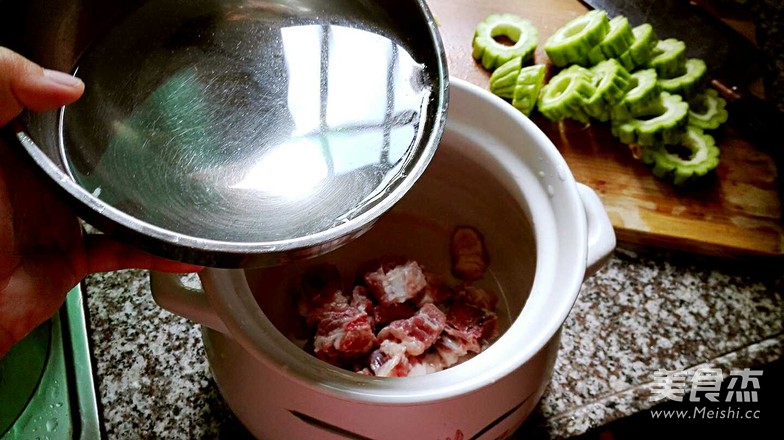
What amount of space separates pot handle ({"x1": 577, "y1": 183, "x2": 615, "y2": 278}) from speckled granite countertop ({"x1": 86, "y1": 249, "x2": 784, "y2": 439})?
24cm

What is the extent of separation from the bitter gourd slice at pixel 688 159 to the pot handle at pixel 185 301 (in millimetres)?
776

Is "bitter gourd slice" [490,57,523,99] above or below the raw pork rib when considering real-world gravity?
above

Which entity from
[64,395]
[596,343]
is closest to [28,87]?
[64,395]

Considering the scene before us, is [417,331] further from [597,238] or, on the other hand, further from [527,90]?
[527,90]

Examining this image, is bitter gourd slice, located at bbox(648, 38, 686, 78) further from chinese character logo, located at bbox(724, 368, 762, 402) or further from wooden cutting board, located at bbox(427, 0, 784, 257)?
chinese character logo, located at bbox(724, 368, 762, 402)

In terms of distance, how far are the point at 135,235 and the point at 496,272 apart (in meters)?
0.58

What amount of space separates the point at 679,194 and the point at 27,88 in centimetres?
96

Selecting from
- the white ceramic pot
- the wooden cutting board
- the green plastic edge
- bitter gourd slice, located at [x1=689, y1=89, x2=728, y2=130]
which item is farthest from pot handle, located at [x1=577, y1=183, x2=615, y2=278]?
Answer: the green plastic edge

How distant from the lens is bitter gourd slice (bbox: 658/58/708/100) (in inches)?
46.9

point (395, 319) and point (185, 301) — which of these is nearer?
point (185, 301)

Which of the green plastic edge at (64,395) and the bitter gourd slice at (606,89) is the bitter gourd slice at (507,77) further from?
the green plastic edge at (64,395)

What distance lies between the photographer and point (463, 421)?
0.71 metres

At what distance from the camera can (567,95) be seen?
114cm

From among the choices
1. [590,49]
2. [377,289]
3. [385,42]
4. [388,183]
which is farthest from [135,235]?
[590,49]
